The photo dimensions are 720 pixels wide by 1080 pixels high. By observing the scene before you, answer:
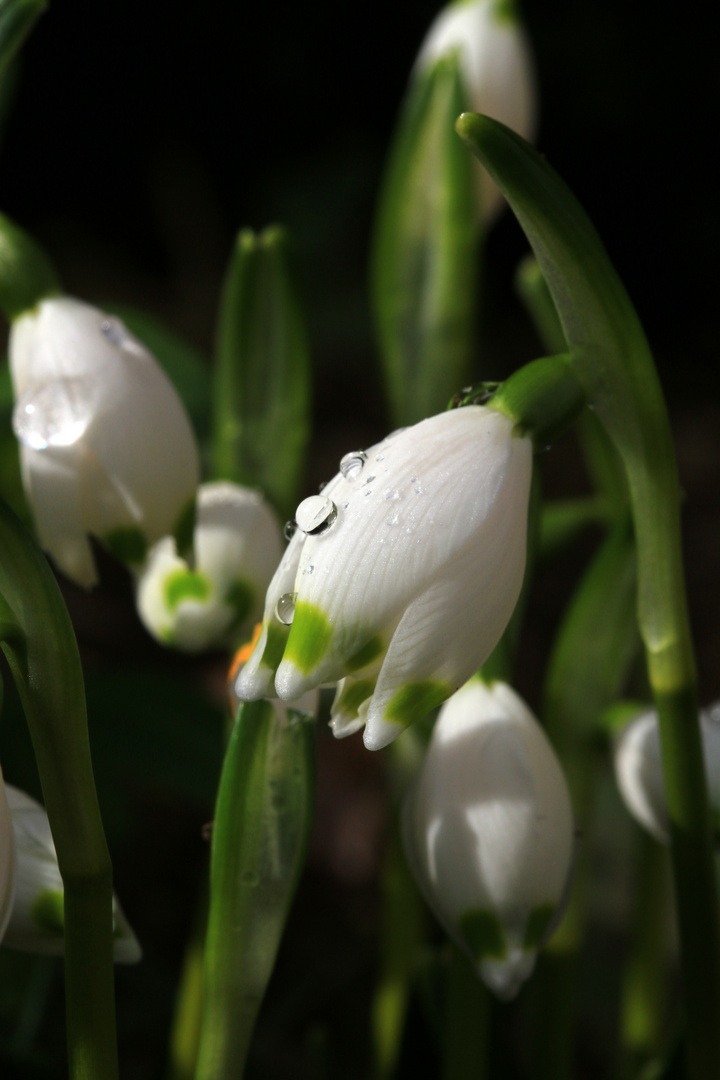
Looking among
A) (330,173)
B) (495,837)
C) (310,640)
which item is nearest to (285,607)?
(310,640)

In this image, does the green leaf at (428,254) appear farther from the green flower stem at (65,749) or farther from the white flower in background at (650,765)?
the green flower stem at (65,749)

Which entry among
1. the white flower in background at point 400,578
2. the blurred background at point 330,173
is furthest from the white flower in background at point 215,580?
the blurred background at point 330,173

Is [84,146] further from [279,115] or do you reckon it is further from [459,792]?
[459,792]

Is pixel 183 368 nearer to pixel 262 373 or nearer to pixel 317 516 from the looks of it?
pixel 262 373

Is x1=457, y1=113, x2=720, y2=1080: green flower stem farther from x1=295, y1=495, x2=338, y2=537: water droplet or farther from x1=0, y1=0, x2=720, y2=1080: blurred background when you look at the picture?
x1=0, y1=0, x2=720, y2=1080: blurred background

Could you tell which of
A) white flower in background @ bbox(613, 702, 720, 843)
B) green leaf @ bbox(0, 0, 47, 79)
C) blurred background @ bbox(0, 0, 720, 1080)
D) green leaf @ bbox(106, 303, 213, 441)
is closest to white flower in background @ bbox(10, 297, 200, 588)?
green leaf @ bbox(0, 0, 47, 79)

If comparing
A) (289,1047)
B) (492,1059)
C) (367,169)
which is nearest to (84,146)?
(367,169)

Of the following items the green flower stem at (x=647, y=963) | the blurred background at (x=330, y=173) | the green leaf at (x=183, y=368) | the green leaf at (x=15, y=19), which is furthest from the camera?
the blurred background at (x=330, y=173)
